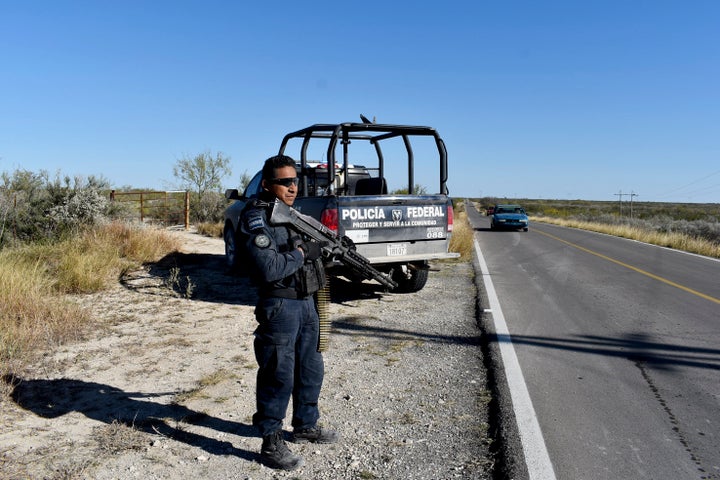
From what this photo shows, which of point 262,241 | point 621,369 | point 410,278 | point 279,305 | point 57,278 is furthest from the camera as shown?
point 410,278

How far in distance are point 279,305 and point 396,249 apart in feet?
14.3

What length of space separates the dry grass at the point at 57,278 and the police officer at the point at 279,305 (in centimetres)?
251

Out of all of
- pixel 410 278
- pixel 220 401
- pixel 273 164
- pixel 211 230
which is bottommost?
pixel 220 401

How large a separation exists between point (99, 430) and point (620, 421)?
361 cm

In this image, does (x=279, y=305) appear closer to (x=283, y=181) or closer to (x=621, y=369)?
(x=283, y=181)

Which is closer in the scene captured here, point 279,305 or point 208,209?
point 279,305

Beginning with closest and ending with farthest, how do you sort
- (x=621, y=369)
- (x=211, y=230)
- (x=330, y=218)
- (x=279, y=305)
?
(x=279, y=305) < (x=621, y=369) < (x=330, y=218) < (x=211, y=230)

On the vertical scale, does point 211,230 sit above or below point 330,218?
below

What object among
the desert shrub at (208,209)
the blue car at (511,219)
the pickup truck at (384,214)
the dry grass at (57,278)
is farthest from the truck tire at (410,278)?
the blue car at (511,219)

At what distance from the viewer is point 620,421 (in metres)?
3.74

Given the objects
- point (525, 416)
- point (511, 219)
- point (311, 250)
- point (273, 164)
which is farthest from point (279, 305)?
point (511, 219)

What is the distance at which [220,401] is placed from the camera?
4000 millimetres

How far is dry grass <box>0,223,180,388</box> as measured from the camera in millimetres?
5035

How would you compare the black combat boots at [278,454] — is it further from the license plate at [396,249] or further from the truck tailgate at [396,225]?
the license plate at [396,249]
